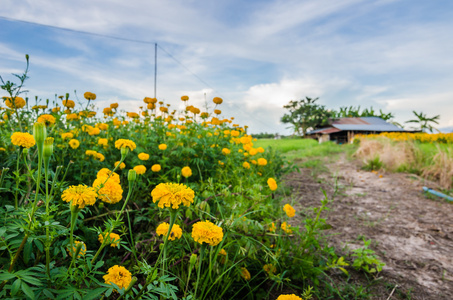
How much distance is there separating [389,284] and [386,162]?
5.76 metres

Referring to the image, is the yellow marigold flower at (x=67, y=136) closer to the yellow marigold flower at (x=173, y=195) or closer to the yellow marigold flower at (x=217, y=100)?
the yellow marigold flower at (x=173, y=195)

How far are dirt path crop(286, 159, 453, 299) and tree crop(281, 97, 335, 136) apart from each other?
27553mm

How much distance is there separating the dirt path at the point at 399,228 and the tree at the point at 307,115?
90.4ft

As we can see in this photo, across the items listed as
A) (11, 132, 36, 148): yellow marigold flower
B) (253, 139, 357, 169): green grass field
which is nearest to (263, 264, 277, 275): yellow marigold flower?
→ (11, 132, 36, 148): yellow marigold flower

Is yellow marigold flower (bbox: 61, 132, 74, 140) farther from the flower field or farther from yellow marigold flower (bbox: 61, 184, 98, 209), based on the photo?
yellow marigold flower (bbox: 61, 184, 98, 209)

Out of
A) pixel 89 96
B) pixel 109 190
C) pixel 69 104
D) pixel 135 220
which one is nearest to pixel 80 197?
pixel 109 190

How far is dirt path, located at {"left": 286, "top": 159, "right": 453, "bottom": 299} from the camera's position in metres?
2.22

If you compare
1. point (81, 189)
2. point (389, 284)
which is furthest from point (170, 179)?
point (389, 284)

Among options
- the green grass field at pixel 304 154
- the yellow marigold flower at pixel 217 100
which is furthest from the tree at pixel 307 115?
the yellow marigold flower at pixel 217 100

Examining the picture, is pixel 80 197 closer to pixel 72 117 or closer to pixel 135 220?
pixel 135 220

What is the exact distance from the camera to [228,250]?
1721 mm

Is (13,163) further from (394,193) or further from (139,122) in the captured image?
(394,193)

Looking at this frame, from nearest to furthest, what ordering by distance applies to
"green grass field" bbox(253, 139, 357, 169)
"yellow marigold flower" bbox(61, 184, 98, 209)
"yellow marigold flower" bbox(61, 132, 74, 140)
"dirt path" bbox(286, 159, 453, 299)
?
"yellow marigold flower" bbox(61, 184, 98, 209) → "yellow marigold flower" bbox(61, 132, 74, 140) → "dirt path" bbox(286, 159, 453, 299) → "green grass field" bbox(253, 139, 357, 169)

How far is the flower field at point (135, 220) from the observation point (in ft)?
2.93
